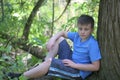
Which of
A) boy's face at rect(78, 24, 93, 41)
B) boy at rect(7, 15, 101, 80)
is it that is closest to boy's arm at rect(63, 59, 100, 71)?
boy at rect(7, 15, 101, 80)

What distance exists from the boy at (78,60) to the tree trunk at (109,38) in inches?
3.8

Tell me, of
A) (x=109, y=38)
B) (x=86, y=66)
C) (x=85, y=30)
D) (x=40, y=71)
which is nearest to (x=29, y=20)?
(x=40, y=71)

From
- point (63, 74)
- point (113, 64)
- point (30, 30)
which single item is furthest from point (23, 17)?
point (113, 64)

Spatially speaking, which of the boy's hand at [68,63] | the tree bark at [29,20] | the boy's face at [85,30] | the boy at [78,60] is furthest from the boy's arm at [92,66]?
the tree bark at [29,20]

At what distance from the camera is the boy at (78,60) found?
4008mm

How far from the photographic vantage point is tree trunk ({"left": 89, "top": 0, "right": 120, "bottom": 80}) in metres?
3.76

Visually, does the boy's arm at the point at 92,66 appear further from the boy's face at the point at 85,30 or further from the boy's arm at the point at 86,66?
the boy's face at the point at 85,30

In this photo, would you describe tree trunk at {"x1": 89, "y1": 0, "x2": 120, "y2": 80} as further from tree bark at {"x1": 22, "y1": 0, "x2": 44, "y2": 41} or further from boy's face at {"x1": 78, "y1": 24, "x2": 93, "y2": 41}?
tree bark at {"x1": 22, "y1": 0, "x2": 44, "y2": 41}

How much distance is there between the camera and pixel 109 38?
3.86 meters

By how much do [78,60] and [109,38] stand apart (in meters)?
0.55

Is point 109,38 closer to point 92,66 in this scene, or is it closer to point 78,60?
point 92,66

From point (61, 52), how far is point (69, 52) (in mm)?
111

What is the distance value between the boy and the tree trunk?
96 mm

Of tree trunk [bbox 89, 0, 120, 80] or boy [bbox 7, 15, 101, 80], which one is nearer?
tree trunk [bbox 89, 0, 120, 80]
